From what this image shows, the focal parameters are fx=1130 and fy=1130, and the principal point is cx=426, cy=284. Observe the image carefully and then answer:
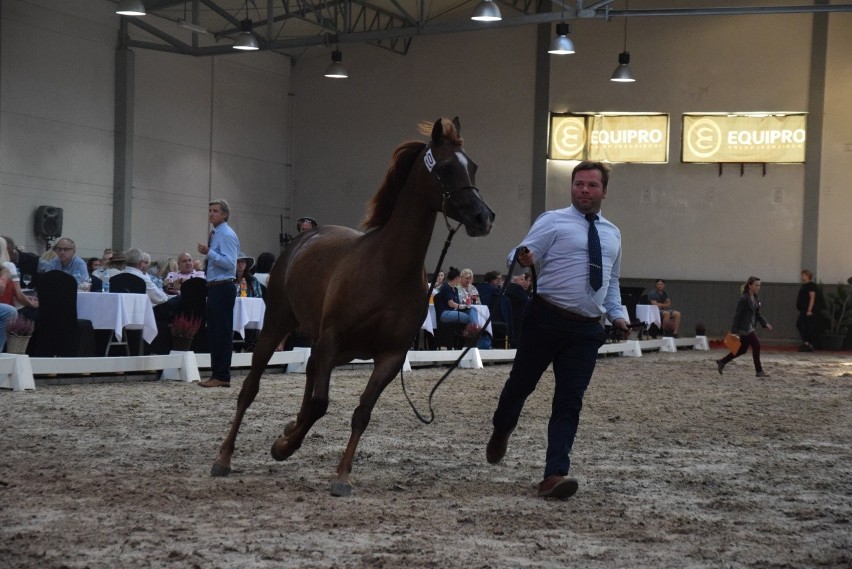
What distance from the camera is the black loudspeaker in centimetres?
2119

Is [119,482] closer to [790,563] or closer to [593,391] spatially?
[790,563]

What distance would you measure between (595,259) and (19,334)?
6.96 m

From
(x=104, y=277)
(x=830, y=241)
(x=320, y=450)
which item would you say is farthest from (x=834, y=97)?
(x=320, y=450)

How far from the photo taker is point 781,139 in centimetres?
2667

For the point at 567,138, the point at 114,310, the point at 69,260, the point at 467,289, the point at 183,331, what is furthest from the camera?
the point at 567,138

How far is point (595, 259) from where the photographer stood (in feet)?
17.9

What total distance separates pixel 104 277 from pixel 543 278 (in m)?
8.73

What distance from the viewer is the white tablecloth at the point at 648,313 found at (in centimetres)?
2309

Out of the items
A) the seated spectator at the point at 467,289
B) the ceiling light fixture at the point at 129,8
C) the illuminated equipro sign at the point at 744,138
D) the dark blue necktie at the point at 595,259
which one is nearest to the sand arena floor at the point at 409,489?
the dark blue necktie at the point at 595,259

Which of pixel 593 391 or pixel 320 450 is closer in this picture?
Result: pixel 320 450

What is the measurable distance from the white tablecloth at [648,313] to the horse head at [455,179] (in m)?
17.8

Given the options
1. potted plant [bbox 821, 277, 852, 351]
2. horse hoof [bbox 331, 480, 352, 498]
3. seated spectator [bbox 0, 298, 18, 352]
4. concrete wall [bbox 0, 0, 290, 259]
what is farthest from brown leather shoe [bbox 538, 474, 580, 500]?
potted plant [bbox 821, 277, 852, 351]

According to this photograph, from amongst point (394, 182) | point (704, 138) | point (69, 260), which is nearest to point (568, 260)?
point (394, 182)

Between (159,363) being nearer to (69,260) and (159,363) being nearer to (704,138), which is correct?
(69,260)
